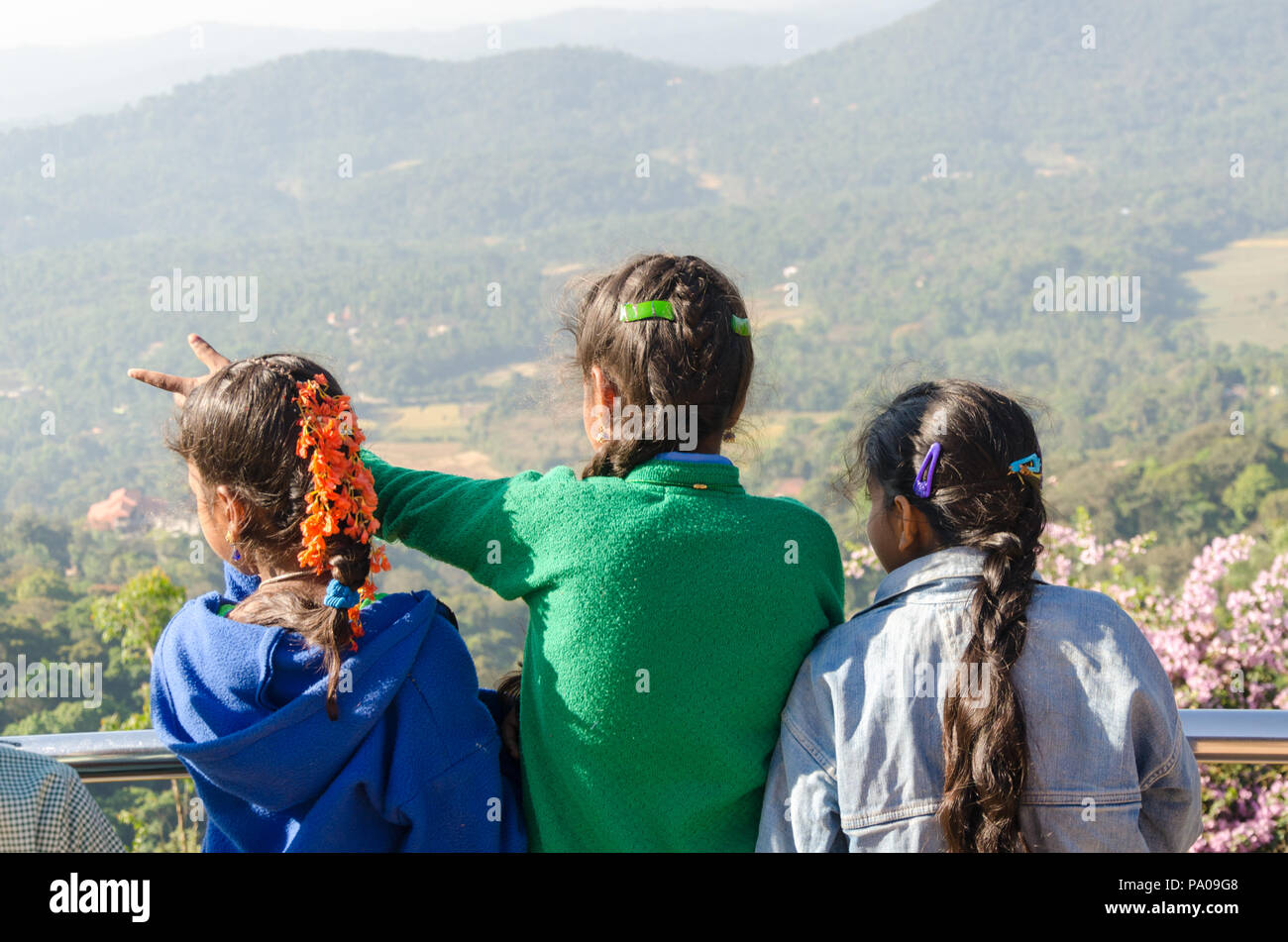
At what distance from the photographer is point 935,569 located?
4.35 ft

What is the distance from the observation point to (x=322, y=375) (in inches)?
52.3

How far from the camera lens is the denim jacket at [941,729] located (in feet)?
4.03

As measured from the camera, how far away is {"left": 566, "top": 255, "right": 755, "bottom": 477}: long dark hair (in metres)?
1.32

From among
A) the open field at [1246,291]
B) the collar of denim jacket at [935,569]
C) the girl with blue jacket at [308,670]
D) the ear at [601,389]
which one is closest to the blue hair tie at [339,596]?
the girl with blue jacket at [308,670]

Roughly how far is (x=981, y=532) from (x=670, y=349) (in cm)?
47

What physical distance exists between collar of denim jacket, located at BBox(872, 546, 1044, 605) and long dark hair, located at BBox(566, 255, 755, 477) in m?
0.31

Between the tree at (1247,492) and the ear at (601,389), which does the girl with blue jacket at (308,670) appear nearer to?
the ear at (601,389)

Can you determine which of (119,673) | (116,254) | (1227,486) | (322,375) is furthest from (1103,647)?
(116,254)

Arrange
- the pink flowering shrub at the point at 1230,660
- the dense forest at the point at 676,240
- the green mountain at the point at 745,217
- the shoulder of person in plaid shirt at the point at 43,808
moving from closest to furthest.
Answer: the shoulder of person in plaid shirt at the point at 43,808
the pink flowering shrub at the point at 1230,660
the dense forest at the point at 676,240
the green mountain at the point at 745,217

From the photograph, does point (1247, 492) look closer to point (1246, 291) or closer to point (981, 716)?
point (981, 716)

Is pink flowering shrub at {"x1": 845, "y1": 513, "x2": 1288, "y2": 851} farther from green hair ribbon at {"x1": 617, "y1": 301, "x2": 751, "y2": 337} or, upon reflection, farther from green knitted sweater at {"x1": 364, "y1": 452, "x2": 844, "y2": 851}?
green hair ribbon at {"x1": 617, "y1": 301, "x2": 751, "y2": 337}

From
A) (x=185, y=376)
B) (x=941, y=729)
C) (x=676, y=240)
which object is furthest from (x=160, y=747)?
(x=676, y=240)

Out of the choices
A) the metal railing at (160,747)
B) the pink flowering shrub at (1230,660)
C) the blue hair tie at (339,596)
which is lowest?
the pink flowering shrub at (1230,660)

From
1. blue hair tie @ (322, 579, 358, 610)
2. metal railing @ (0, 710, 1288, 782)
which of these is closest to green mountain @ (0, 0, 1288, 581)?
metal railing @ (0, 710, 1288, 782)
